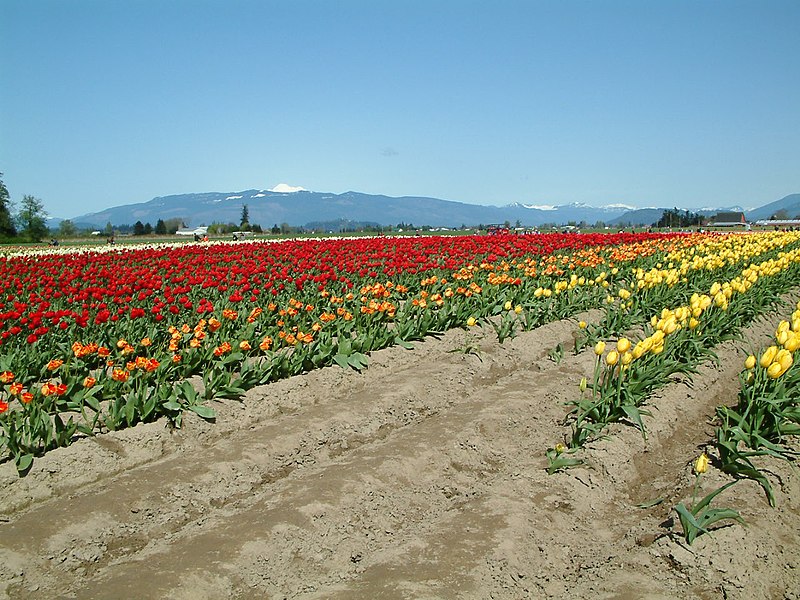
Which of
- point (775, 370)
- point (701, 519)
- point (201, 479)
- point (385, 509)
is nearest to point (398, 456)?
point (385, 509)

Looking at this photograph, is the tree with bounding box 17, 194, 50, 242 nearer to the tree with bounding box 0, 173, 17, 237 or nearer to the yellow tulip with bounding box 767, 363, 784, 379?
the tree with bounding box 0, 173, 17, 237

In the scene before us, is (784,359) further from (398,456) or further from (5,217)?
(5,217)

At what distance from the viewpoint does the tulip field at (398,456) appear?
4141 mm

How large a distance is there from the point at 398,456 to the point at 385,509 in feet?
2.59

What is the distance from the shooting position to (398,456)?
5.70m

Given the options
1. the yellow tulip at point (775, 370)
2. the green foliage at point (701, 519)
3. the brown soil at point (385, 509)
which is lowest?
the brown soil at point (385, 509)

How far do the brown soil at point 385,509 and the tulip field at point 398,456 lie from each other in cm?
2

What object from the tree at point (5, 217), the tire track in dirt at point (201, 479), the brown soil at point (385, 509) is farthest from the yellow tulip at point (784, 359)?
the tree at point (5, 217)

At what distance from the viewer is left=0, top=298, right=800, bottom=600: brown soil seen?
158 inches

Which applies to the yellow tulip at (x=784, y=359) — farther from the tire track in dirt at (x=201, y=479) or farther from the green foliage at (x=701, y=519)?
the tire track in dirt at (x=201, y=479)

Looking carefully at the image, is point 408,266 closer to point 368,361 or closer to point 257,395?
point 368,361

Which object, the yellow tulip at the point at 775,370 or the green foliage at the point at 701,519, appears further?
the yellow tulip at the point at 775,370

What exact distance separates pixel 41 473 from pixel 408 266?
9.54 meters

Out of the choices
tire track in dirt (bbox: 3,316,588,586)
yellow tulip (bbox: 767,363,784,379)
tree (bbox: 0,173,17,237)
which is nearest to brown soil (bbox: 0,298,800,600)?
tire track in dirt (bbox: 3,316,588,586)
